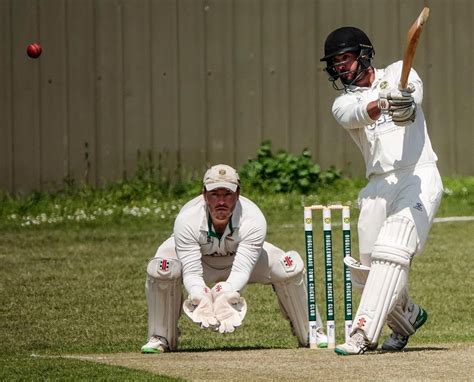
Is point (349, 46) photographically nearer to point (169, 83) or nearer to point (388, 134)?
point (388, 134)

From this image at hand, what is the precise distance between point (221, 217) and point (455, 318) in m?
2.92

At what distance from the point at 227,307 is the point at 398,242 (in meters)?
0.98

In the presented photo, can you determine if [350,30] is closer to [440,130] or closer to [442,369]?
[442,369]

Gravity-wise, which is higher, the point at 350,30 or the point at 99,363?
the point at 350,30

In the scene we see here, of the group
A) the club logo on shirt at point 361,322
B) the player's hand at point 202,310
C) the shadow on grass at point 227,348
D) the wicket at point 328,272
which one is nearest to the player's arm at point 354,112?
the wicket at point 328,272

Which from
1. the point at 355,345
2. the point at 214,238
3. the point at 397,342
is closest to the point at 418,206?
the point at 355,345

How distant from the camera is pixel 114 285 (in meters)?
12.4

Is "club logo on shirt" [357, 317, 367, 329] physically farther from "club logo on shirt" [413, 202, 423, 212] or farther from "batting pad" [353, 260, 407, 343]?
"club logo on shirt" [413, 202, 423, 212]

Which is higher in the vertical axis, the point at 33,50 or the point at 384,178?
the point at 384,178

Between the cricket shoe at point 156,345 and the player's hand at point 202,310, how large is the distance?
2.48 feet

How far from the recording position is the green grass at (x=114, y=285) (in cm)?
970

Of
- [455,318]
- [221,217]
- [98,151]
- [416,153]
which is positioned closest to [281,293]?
[221,217]

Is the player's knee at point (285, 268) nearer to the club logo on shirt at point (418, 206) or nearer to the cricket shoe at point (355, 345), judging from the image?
the cricket shoe at point (355, 345)

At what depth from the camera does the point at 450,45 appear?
17.4 metres
